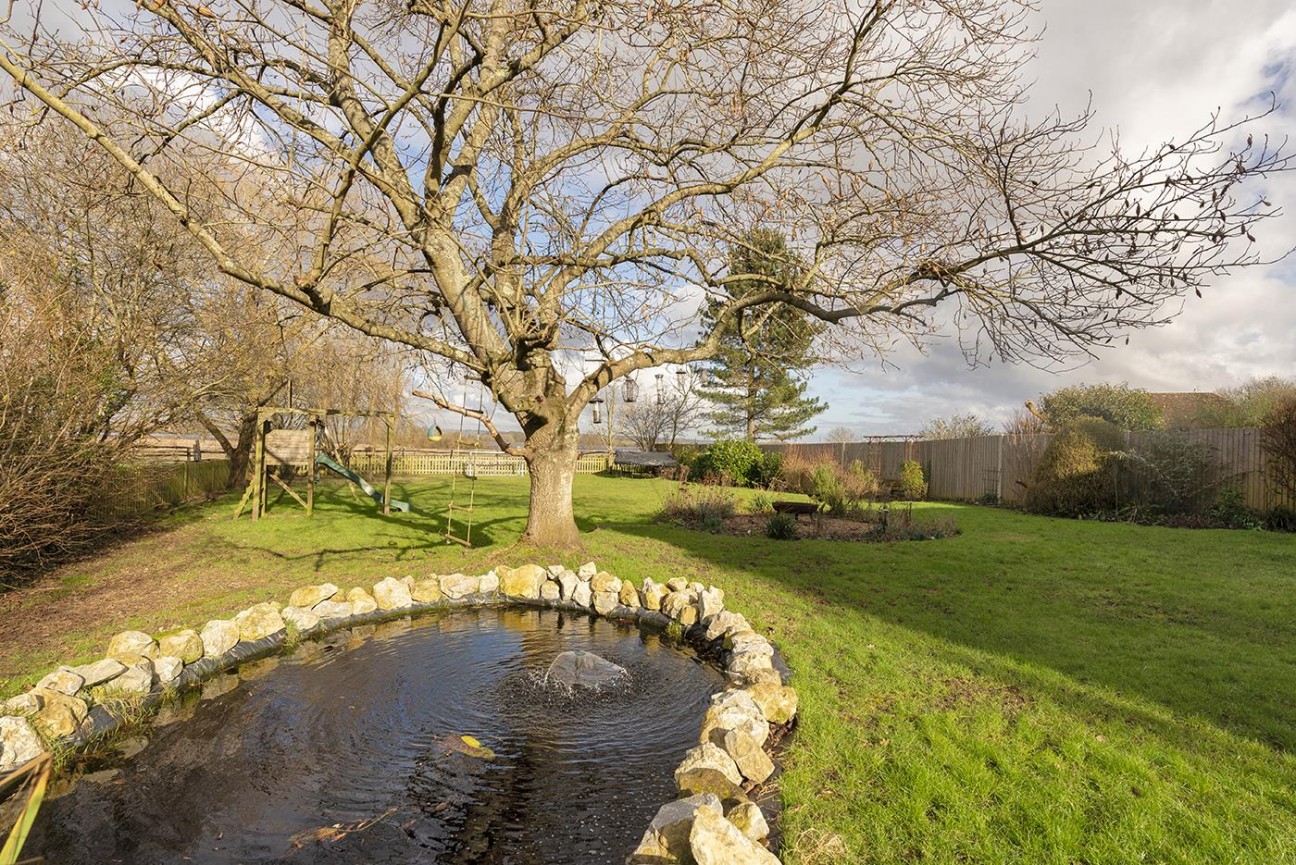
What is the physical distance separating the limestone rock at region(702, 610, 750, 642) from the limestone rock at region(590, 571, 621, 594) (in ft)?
4.58

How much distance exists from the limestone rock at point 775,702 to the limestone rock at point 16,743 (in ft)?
13.0

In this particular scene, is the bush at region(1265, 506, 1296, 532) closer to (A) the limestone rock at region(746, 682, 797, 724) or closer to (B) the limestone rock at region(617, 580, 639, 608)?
(B) the limestone rock at region(617, 580, 639, 608)

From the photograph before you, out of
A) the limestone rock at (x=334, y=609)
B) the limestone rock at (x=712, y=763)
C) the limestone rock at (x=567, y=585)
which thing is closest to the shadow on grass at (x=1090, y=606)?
the limestone rock at (x=567, y=585)

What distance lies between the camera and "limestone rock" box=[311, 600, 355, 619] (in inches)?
239

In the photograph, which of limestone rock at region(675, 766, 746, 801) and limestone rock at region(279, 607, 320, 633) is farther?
limestone rock at region(279, 607, 320, 633)

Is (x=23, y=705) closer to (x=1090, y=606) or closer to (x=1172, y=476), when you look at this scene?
(x=1090, y=606)

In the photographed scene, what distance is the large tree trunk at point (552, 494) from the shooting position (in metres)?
8.51

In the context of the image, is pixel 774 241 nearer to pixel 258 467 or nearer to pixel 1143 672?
pixel 1143 672

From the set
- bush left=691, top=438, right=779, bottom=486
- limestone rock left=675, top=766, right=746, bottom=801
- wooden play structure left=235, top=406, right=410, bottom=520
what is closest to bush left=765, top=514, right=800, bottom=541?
wooden play structure left=235, top=406, right=410, bottom=520

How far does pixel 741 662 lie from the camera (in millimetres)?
4758

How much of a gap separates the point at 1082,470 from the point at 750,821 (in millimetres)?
14439

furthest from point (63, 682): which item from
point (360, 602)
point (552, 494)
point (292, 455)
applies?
point (292, 455)

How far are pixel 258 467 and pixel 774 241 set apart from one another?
10910 mm

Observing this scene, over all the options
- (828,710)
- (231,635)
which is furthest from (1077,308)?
(231,635)
